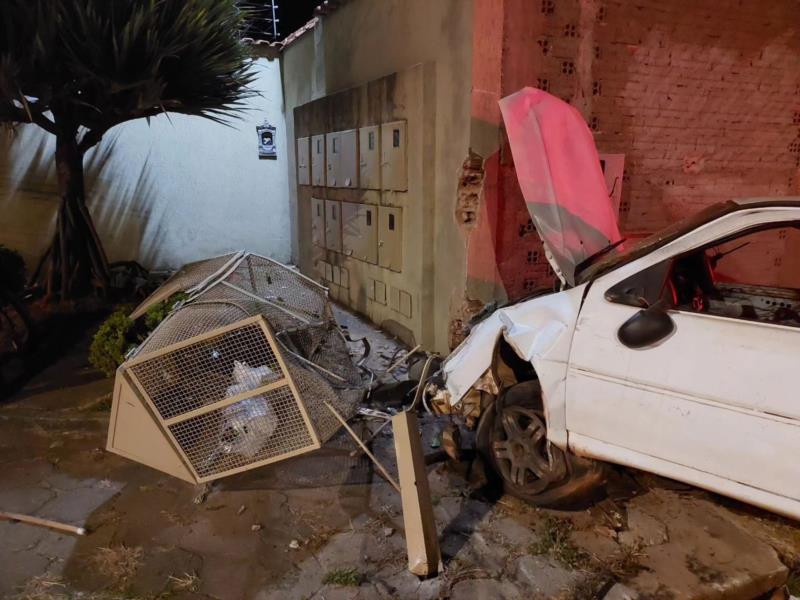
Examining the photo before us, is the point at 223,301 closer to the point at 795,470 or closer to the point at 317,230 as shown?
the point at 795,470

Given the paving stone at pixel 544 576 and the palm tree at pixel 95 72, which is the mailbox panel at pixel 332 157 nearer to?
the palm tree at pixel 95 72

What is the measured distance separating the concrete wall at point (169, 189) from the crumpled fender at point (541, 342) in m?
7.17

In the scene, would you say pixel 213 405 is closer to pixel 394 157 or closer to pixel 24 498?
pixel 24 498

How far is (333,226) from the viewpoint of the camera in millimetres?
7336

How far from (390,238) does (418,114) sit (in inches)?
52.6

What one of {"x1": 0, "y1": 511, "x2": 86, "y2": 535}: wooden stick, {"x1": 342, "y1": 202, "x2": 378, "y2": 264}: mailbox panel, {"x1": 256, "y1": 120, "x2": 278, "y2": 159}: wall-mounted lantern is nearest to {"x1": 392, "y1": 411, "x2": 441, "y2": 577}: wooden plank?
{"x1": 0, "y1": 511, "x2": 86, "y2": 535}: wooden stick

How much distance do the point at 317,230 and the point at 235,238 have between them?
223cm

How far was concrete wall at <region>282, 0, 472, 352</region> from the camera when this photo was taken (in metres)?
4.79

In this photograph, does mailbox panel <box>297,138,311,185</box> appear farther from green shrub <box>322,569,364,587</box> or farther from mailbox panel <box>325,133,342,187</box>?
green shrub <box>322,569,364,587</box>

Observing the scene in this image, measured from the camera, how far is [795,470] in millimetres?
2193

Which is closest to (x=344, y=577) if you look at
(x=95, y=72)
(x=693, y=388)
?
(x=693, y=388)

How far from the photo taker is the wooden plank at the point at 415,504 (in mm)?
2602

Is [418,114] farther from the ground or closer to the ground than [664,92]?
closer to the ground

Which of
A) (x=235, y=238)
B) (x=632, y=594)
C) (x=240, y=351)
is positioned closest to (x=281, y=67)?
(x=235, y=238)
